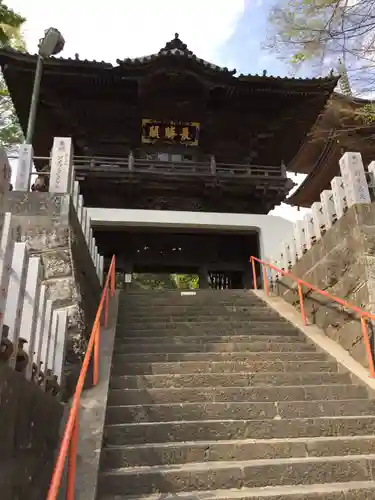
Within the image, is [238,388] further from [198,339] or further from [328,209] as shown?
[328,209]

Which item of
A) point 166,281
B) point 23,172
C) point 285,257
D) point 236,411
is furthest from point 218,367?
point 166,281

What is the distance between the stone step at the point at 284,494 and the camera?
308 centimetres

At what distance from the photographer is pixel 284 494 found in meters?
3.10

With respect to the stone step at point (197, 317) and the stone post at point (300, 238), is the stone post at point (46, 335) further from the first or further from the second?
the stone post at point (300, 238)

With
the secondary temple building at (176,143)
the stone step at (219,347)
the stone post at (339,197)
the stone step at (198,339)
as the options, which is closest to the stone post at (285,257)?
the secondary temple building at (176,143)

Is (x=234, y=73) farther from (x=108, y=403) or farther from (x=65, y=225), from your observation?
(x=108, y=403)

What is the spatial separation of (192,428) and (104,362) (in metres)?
1.44

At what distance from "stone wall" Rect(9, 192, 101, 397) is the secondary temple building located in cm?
569

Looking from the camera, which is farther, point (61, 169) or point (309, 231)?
point (309, 231)

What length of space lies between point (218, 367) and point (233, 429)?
1.22 meters

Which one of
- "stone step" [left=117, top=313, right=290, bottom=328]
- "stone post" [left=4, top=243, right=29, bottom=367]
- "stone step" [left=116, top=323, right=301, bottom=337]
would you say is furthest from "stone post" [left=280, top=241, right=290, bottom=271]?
"stone post" [left=4, top=243, right=29, bottom=367]

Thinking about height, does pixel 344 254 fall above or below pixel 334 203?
below

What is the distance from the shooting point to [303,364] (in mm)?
5250

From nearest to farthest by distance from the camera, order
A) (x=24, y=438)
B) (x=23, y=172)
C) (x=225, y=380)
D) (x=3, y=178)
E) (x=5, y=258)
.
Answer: (x=3, y=178) < (x=5, y=258) < (x=24, y=438) < (x=225, y=380) < (x=23, y=172)
